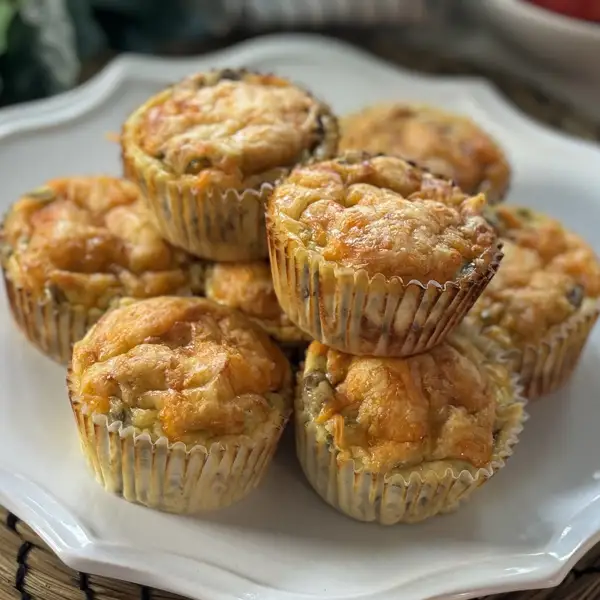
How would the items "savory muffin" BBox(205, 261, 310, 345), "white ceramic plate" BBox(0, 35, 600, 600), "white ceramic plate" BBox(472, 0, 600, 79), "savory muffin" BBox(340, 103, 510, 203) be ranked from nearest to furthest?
"white ceramic plate" BBox(0, 35, 600, 600), "savory muffin" BBox(205, 261, 310, 345), "savory muffin" BBox(340, 103, 510, 203), "white ceramic plate" BBox(472, 0, 600, 79)

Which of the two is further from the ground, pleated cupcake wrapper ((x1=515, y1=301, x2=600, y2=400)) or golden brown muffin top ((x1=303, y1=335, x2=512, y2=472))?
golden brown muffin top ((x1=303, y1=335, x2=512, y2=472))

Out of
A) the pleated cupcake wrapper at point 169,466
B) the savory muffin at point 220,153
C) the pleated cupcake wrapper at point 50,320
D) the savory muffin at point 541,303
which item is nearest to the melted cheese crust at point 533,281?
the savory muffin at point 541,303

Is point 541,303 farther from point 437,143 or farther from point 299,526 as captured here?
point 299,526

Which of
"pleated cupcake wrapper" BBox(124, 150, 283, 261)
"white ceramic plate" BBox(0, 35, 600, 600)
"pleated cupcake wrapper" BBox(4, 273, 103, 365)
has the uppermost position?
"pleated cupcake wrapper" BBox(124, 150, 283, 261)

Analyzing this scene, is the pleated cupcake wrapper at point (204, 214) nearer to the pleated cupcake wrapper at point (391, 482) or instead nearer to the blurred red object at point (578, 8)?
the pleated cupcake wrapper at point (391, 482)

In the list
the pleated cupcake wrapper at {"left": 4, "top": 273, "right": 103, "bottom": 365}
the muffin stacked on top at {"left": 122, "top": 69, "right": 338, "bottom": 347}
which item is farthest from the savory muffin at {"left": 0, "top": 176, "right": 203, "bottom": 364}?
the muffin stacked on top at {"left": 122, "top": 69, "right": 338, "bottom": 347}

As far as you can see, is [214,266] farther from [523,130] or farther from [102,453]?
[523,130]

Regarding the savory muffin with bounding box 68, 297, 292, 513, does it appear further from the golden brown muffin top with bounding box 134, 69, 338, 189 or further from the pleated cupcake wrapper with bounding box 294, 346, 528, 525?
the golden brown muffin top with bounding box 134, 69, 338, 189
